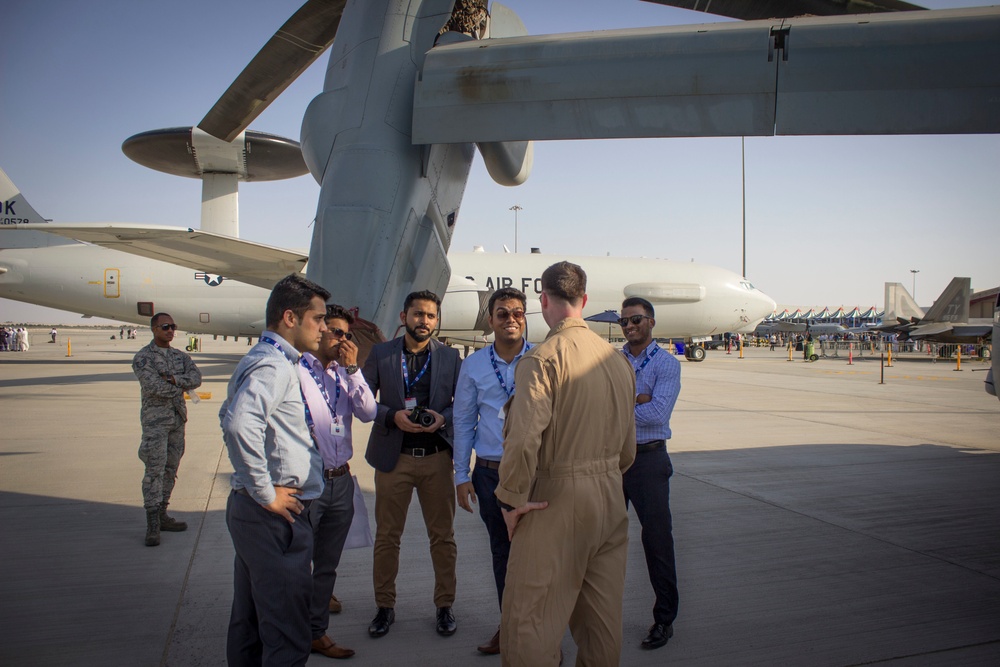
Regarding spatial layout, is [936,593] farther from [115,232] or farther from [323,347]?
[115,232]

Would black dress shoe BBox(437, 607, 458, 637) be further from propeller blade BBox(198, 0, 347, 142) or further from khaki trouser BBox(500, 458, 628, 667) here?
propeller blade BBox(198, 0, 347, 142)

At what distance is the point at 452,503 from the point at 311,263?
225 centimetres

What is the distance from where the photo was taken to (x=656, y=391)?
3.62 meters

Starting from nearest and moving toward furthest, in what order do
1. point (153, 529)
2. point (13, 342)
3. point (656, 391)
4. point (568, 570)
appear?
point (568, 570) < point (656, 391) < point (153, 529) < point (13, 342)

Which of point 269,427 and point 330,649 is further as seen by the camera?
point 330,649

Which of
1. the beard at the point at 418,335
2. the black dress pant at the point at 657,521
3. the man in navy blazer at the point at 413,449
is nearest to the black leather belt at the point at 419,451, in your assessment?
the man in navy blazer at the point at 413,449

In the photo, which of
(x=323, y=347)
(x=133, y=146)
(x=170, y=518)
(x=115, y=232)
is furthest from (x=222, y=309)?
(x=323, y=347)

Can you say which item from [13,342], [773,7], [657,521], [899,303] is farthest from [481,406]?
[13,342]

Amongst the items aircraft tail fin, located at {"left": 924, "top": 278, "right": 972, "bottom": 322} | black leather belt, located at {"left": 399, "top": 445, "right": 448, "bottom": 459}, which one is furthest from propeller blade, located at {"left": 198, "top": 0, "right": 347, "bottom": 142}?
aircraft tail fin, located at {"left": 924, "top": 278, "right": 972, "bottom": 322}

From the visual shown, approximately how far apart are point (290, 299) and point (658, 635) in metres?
2.49

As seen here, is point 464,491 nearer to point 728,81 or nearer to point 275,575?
point 275,575

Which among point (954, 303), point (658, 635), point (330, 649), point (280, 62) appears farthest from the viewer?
point (954, 303)

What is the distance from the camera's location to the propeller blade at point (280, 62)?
21.8 feet

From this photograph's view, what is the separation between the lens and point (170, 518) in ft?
16.0
